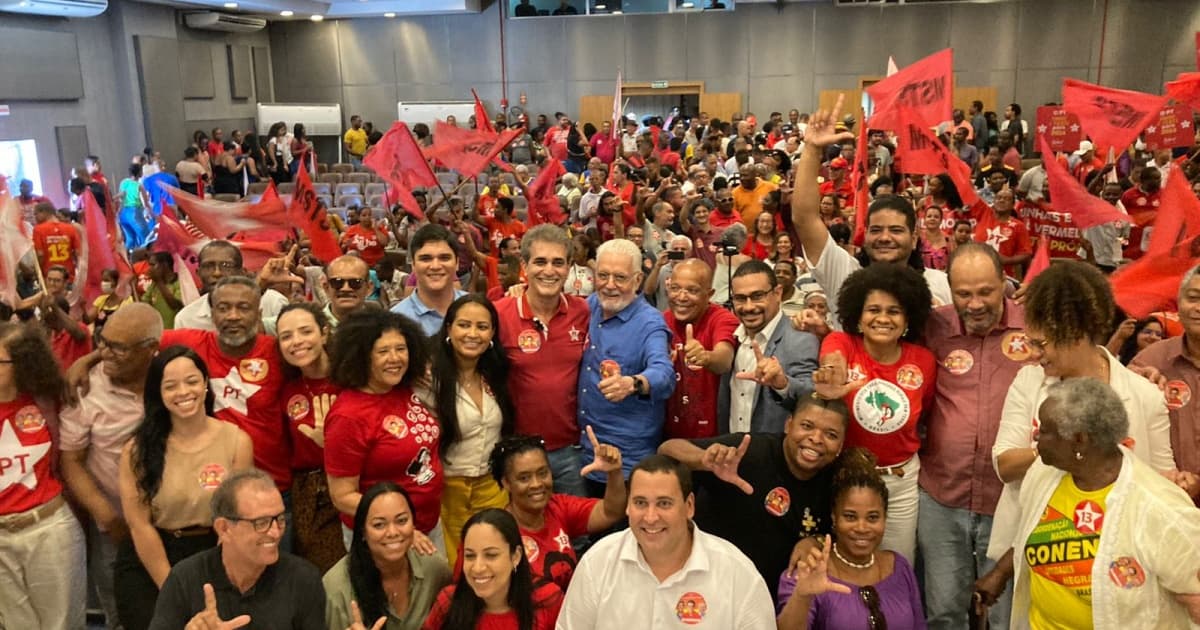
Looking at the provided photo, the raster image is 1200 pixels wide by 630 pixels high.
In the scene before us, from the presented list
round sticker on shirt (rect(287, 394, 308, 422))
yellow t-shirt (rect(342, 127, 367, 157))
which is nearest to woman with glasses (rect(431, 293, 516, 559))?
round sticker on shirt (rect(287, 394, 308, 422))

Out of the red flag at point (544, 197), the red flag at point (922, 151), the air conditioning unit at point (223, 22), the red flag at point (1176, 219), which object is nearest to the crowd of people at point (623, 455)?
the red flag at point (1176, 219)

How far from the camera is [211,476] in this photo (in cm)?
329

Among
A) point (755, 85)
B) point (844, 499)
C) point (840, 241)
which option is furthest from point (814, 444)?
point (755, 85)

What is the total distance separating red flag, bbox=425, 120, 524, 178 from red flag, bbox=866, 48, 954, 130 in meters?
3.48

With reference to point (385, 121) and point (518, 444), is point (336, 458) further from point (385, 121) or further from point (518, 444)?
point (385, 121)

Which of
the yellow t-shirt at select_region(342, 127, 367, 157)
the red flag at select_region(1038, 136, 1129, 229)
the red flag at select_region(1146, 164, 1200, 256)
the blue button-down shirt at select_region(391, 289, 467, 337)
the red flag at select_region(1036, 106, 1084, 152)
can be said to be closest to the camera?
the blue button-down shirt at select_region(391, 289, 467, 337)

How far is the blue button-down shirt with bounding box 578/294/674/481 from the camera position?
363cm

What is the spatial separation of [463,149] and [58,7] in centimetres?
837

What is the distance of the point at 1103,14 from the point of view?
59.3 feet

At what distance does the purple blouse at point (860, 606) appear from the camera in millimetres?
3039

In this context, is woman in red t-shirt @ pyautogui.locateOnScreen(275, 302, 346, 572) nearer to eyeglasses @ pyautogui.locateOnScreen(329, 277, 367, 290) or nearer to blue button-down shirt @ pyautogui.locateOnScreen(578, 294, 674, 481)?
eyeglasses @ pyautogui.locateOnScreen(329, 277, 367, 290)

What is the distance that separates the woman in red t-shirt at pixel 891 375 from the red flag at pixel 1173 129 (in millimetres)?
7370

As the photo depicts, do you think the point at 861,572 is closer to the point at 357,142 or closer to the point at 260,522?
the point at 260,522

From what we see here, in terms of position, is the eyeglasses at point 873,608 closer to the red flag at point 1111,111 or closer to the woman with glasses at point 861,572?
the woman with glasses at point 861,572
